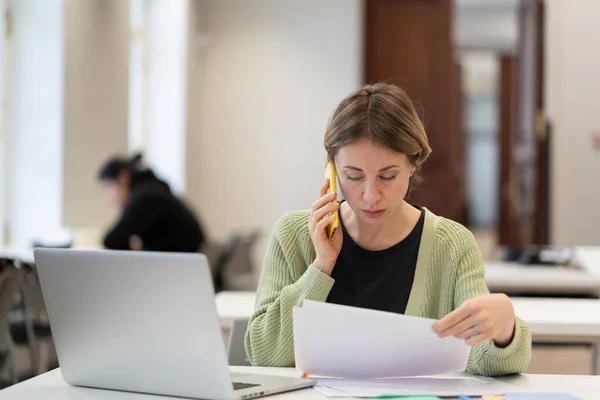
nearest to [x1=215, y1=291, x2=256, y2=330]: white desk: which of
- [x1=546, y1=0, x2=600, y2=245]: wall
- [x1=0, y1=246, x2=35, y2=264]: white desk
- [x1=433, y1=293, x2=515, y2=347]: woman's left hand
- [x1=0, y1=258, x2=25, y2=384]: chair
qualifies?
[x1=0, y1=258, x2=25, y2=384]: chair

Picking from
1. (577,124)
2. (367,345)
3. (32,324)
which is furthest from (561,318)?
(577,124)

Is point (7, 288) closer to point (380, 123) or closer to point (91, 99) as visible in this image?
point (380, 123)

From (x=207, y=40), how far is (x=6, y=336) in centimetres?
652

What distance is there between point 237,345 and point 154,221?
4252 mm

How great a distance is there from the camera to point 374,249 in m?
2.36

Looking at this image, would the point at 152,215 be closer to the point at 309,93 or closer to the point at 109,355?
the point at 309,93

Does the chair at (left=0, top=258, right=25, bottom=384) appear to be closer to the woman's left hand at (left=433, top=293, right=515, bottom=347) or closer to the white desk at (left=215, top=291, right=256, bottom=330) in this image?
Answer: the white desk at (left=215, top=291, right=256, bottom=330)

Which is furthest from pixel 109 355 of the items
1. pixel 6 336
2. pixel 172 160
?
pixel 172 160

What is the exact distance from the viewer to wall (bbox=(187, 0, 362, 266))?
9945 mm

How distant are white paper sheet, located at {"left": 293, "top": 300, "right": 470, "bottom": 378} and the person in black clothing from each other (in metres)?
4.85

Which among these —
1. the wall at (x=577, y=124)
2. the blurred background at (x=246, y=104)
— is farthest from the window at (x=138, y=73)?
the wall at (x=577, y=124)

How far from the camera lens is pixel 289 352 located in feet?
7.26

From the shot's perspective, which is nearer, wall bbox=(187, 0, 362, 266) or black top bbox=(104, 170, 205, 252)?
black top bbox=(104, 170, 205, 252)

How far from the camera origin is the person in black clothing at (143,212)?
6660 millimetres
